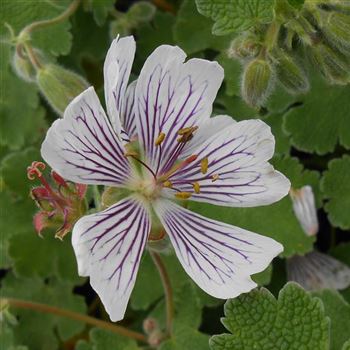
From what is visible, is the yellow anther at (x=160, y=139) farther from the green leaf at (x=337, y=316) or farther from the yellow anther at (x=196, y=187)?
the green leaf at (x=337, y=316)

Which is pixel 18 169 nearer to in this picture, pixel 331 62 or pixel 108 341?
pixel 108 341

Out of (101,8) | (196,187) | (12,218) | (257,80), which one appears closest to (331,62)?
(257,80)

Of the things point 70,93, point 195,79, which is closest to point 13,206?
point 70,93

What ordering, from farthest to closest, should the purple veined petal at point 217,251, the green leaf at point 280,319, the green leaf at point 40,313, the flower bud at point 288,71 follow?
the green leaf at point 40,313
the flower bud at point 288,71
the green leaf at point 280,319
the purple veined petal at point 217,251

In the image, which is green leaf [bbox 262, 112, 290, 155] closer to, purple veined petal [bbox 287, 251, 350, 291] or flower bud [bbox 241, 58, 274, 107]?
purple veined petal [bbox 287, 251, 350, 291]

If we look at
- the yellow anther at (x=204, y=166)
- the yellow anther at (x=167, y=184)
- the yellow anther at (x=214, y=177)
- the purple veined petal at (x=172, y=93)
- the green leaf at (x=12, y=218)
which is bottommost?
the green leaf at (x=12, y=218)

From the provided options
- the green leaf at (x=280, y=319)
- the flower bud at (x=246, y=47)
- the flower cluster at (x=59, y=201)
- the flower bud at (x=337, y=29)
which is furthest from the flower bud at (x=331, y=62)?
the flower cluster at (x=59, y=201)

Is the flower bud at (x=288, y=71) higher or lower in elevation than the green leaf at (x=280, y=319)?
higher
